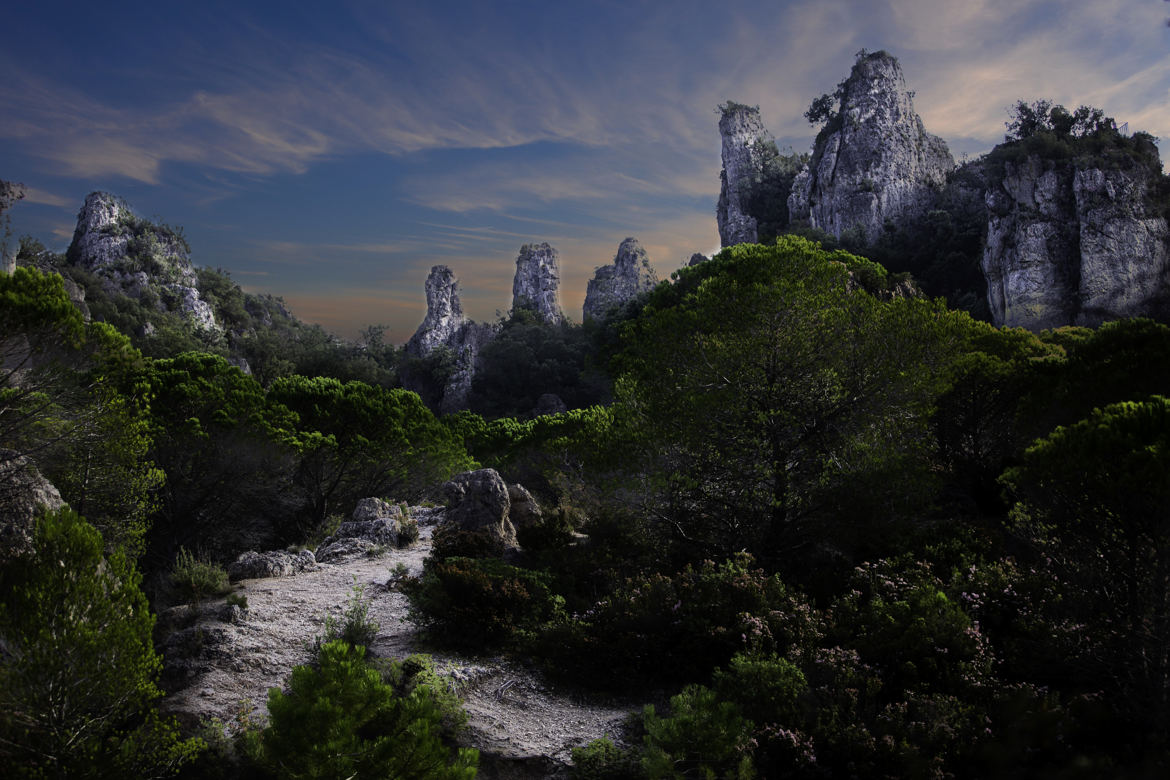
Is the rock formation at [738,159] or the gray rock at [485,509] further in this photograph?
the rock formation at [738,159]

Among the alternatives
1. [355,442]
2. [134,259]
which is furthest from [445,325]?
[355,442]

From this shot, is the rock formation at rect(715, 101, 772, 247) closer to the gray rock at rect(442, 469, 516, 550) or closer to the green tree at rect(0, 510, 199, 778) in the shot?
the gray rock at rect(442, 469, 516, 550)

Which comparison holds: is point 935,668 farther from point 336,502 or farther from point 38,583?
point 336,502

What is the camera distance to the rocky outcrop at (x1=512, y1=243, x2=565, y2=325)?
Result: 12100 centimetres

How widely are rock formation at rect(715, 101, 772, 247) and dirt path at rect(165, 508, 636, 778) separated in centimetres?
8089

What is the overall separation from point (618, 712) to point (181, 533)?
13960 millimetres

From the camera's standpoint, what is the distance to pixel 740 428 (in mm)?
11312

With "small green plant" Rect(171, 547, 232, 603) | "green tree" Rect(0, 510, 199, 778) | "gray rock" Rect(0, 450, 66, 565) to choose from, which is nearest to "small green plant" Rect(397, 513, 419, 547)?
"small green plant" Rect(171, 547, 232, 603)

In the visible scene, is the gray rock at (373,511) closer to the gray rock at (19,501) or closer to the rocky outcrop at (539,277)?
the gray rock at (19,501)

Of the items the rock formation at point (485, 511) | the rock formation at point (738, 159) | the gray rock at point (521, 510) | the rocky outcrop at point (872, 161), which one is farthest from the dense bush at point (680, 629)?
the rock formation at point (738, 159)

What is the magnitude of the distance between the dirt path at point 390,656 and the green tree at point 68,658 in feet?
6.64

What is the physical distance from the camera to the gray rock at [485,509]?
1333cm

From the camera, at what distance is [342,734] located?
176 inches

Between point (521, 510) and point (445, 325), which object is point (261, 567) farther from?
point (445, 325)
